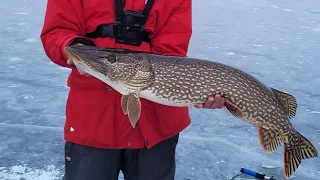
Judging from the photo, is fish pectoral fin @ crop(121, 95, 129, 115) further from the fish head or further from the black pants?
the black pants

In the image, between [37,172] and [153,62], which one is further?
[37,172]

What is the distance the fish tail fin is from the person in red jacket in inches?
22.8

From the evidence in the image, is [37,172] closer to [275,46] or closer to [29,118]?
[29,118]

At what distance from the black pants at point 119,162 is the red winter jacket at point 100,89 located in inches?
2.9

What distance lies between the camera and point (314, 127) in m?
4.24

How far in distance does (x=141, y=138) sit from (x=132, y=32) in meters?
0.65

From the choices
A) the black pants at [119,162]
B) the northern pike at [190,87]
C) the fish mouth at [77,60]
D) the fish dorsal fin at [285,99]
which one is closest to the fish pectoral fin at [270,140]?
the northern pike at [190,87]

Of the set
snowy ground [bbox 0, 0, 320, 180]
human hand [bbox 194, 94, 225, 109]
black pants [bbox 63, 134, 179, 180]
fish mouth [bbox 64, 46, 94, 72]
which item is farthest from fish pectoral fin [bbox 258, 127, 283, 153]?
fish mouth [bbox 64, 46, 94, 72]

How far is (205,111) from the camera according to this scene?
4.54 meters

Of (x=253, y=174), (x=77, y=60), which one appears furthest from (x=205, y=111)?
(x=77, y=60)

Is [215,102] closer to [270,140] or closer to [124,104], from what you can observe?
[270,140]

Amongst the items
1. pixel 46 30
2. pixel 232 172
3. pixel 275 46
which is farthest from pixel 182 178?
pixel 275 46

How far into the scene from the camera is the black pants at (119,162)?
88.7 inches

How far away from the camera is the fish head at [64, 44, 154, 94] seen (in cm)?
206
